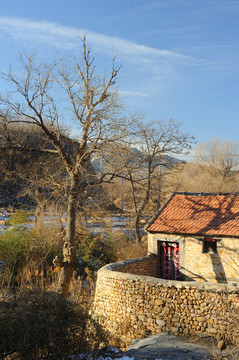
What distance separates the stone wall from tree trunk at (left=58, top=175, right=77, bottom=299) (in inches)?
206

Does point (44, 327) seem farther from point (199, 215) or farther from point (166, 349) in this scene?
point (199, 215)

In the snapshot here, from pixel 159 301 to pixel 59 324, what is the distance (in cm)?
564

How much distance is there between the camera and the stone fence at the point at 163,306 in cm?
1127

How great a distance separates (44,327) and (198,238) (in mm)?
10685

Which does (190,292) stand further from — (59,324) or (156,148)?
(156,148)

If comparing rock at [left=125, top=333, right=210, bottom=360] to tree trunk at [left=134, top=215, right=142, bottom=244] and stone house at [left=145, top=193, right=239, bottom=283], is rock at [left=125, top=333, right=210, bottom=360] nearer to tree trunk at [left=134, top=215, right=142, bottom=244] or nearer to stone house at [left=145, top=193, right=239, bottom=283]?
stone house at [left=145, top=193, right=239, bottom=283]

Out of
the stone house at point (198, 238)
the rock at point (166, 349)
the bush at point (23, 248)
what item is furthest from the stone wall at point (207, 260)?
the bush at point (23, 248)

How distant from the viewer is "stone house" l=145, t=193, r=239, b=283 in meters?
15.6

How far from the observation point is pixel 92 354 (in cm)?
758

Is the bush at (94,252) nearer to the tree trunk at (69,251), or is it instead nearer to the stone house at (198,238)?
the stone house at (198,238)

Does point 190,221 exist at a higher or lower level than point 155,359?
higher

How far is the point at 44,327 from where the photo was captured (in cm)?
701

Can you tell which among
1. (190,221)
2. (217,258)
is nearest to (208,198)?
(190,221)

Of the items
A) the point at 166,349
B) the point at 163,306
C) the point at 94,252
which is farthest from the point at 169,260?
the point at 166,349
